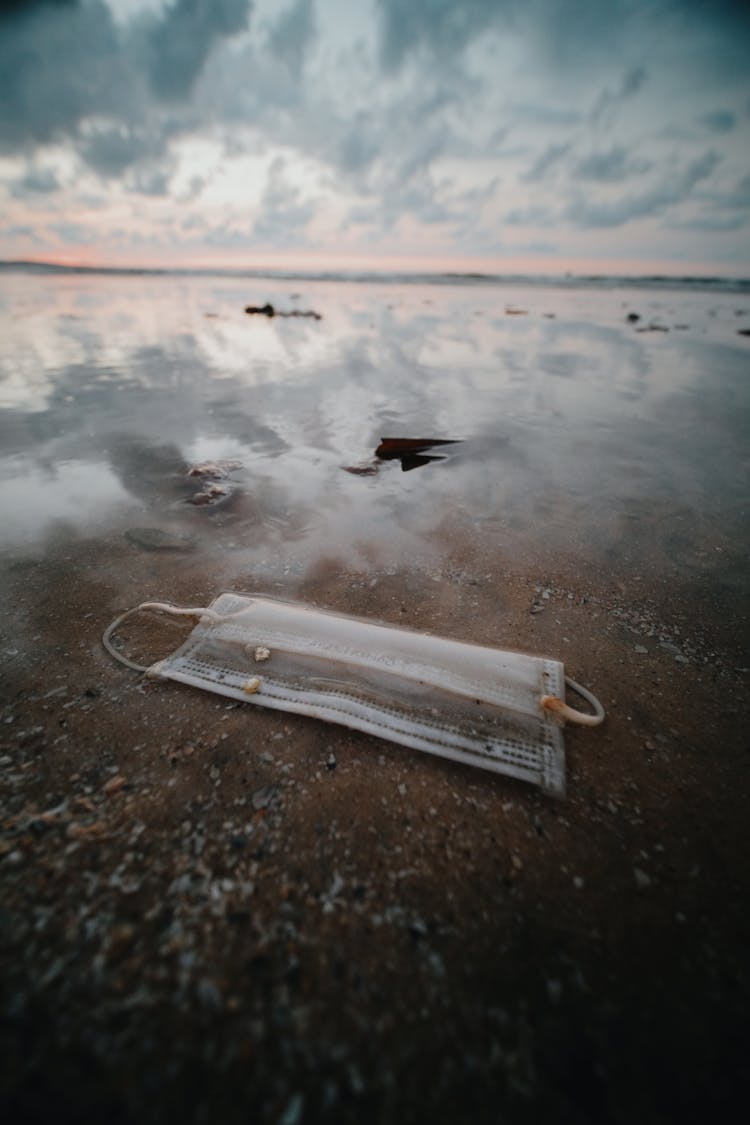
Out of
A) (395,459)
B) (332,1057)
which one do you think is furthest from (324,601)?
(395,459)

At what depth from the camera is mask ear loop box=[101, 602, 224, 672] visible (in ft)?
9.96

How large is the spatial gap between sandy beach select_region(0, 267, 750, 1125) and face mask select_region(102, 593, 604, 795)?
5.0 inches

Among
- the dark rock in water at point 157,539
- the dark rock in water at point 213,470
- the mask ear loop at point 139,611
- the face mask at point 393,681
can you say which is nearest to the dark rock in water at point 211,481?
the dark rock in water at point 213,470

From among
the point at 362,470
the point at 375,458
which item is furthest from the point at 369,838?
the point at 375,458

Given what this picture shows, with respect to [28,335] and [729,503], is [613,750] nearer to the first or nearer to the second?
[729,503]

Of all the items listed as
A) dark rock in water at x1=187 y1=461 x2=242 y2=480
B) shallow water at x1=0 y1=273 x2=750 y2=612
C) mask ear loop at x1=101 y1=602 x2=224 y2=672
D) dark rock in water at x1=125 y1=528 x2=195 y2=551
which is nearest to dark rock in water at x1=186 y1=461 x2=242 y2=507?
dark rock in water at x1=187 y1=461 x2=242 y2=480

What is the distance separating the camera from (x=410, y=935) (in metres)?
1.80

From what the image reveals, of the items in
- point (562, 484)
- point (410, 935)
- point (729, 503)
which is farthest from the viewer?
point (562, 484)

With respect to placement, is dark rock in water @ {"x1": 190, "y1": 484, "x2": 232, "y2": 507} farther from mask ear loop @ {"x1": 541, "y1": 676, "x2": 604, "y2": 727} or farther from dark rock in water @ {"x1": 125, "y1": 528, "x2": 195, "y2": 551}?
mask ear loop @ {"x1": 541, "y1": 676, "x2": 604, "y2": 727}

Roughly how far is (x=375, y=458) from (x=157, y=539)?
3.21 meters

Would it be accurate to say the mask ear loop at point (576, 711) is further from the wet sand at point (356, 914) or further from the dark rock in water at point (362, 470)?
the dark rock in water at point (362, 470)

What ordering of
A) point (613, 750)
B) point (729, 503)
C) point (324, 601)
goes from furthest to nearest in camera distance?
1. point (729, 503)
2. point (324, 601)
3. point (613, 750)

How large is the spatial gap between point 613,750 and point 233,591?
2895 millimetres

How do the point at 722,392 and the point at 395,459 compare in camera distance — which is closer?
the point at 395,459
